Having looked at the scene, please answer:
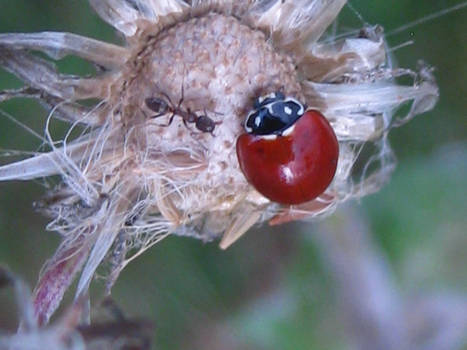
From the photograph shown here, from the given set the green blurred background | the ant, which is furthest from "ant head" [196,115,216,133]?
the green blurred background

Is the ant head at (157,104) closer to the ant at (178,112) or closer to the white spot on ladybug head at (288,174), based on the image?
the ant at (178,112)

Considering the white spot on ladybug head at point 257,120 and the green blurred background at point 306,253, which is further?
the green blurred background at point 306,253

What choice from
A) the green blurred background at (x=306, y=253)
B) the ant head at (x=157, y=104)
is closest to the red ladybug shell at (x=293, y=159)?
the ant head at (x=157, y=104)

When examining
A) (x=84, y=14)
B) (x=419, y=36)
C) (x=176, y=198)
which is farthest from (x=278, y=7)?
(x=419, y=36)

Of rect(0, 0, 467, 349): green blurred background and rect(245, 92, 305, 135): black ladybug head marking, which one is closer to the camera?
rect(245, 92, 305, 135): black ladybug head marking

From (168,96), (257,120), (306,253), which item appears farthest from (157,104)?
(306,253)

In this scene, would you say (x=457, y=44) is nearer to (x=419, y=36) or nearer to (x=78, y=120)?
(x=419, y=36)

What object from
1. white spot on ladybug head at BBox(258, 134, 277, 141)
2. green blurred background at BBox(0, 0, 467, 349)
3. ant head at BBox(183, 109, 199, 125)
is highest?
ant head at BBox(183, 109, 199, 125)

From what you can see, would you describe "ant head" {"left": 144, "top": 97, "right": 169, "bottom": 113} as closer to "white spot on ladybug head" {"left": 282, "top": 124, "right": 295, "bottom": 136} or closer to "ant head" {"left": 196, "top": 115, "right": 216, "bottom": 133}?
"ant head" {"left": 196, "top": 115, "right": 216, "bottom": 133}
